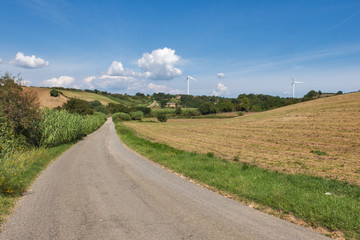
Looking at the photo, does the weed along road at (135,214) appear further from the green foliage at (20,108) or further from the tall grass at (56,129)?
the tall grass at (56,129)

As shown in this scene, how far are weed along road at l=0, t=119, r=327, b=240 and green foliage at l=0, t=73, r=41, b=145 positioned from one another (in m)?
13.0

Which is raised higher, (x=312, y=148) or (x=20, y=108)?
(x=20, y=108)

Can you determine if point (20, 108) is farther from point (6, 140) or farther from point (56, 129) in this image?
point (6, 140)

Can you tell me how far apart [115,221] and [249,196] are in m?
4.88

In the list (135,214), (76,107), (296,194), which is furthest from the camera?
(76,107)

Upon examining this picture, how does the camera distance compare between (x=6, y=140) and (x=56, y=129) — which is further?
(x=56, y=129)

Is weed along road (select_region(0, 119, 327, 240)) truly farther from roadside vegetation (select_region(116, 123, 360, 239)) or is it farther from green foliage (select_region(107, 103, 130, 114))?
green foliage (select_region(107, 103, 130, 114))

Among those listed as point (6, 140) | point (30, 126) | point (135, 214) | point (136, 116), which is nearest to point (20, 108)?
point (30, 126)

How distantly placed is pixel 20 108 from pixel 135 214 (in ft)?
66.9

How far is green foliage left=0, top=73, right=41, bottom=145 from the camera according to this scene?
2016 centimetres

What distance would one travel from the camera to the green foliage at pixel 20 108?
66.1 ft

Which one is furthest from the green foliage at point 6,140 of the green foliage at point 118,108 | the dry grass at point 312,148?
the green foliage at point 118,108

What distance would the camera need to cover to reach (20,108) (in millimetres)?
21172

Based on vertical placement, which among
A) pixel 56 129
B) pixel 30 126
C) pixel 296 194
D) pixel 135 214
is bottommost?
pixel 135 214
